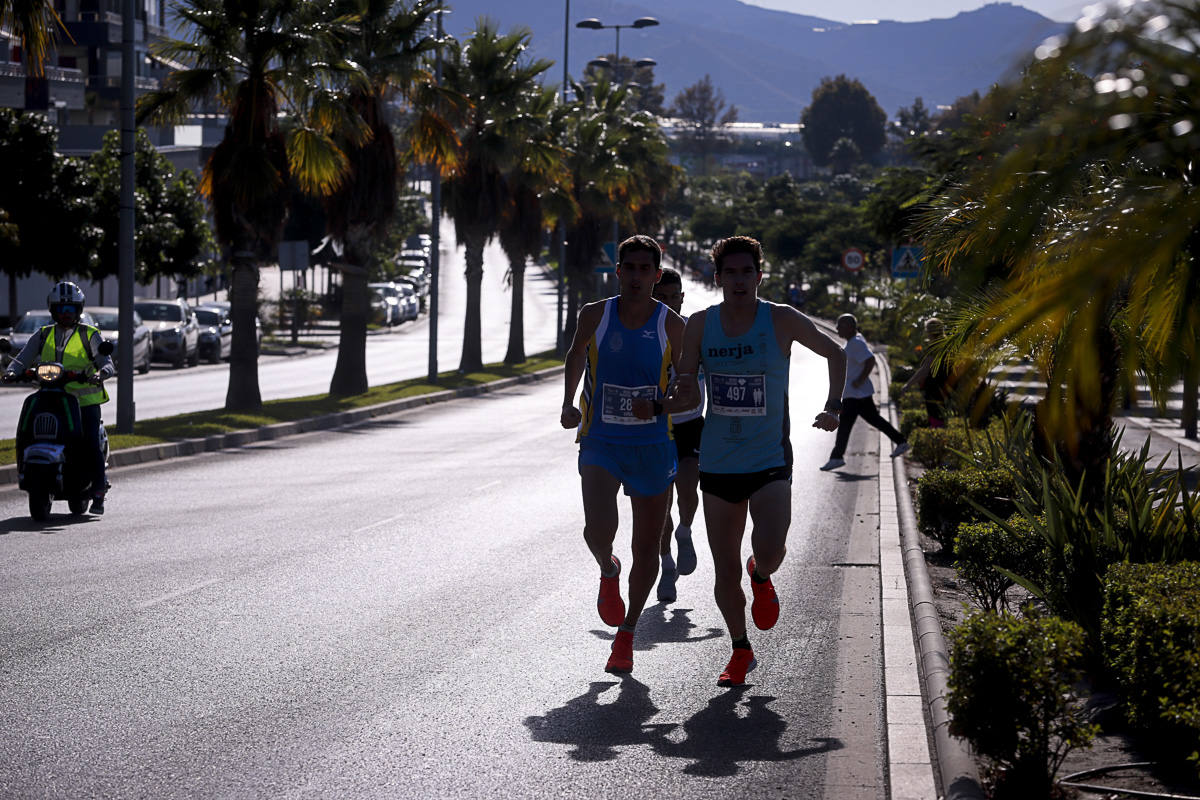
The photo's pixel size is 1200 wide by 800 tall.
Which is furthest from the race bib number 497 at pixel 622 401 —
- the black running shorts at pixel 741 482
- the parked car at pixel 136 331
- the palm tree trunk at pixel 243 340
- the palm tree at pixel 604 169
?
the palm tree at pixel 604 169

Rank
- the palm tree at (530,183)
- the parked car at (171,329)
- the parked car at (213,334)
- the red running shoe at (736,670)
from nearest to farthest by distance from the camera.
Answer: the red running shoe at (736,670), the palm tree at (530,183), the parked car at (171,329), the parked car at (213,334)

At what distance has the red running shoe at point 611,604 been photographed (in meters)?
7.52

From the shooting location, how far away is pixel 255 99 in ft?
77.8

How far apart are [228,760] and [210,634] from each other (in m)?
2.46

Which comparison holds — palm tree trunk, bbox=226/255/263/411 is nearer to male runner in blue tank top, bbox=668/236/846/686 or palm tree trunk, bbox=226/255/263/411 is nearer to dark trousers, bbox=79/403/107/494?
dark trousers, bbox=79/403/107/494

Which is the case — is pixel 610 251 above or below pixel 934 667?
above

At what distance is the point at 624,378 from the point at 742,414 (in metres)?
0.65

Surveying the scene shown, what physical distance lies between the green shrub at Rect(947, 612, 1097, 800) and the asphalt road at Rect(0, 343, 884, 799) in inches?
25.0

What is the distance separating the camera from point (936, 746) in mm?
6012

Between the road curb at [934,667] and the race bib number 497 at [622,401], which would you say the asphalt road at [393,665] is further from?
the race bib number 497 at [622,401]

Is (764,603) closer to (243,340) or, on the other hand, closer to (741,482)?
(741,482)

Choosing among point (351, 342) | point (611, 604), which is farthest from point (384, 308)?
point (611, 604)

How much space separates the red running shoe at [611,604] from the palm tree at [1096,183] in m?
3.69

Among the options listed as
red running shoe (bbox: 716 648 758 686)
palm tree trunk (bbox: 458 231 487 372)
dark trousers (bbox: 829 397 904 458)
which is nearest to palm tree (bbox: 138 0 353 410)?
dark trousers (bbox: 829 397 904 458)
